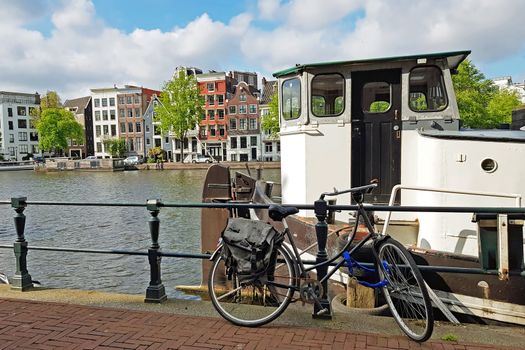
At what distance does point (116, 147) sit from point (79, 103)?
19110mm

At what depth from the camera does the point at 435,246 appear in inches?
229

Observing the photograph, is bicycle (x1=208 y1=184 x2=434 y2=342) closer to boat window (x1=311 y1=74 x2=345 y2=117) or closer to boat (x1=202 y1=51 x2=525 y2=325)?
boat (x1=202 y1=51 x2=525 y2=325)

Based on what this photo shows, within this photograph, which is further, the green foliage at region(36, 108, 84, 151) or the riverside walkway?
the green foliage at region(36, 108, 84, 151)

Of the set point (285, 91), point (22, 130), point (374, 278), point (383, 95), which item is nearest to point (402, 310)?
point (374, 278)

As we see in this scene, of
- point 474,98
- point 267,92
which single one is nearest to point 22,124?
point 267,92

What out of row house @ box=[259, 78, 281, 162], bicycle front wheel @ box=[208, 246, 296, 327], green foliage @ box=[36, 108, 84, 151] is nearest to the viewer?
bicycle front wheel @ box=[208, 246, 296, 327]

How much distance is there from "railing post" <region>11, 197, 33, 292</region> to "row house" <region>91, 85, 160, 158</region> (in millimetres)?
72446

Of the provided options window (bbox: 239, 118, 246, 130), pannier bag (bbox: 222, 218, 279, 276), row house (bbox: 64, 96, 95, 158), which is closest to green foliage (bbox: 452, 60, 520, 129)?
pannier bag (bbox: 222, 218, 279, 276)

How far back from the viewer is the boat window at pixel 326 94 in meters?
7.02

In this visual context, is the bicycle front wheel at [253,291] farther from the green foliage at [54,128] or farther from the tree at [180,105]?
the green foliage at [54,128]

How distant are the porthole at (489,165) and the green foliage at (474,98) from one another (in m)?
28.5

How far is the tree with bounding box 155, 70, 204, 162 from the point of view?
200 feet

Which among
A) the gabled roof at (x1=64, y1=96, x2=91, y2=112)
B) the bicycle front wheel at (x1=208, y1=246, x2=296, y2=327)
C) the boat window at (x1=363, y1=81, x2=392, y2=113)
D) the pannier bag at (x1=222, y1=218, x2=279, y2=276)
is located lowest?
the bicycle front wheel at (x1=208, y1=246, x2=296, y2=327)

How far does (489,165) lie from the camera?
5.49 metres
